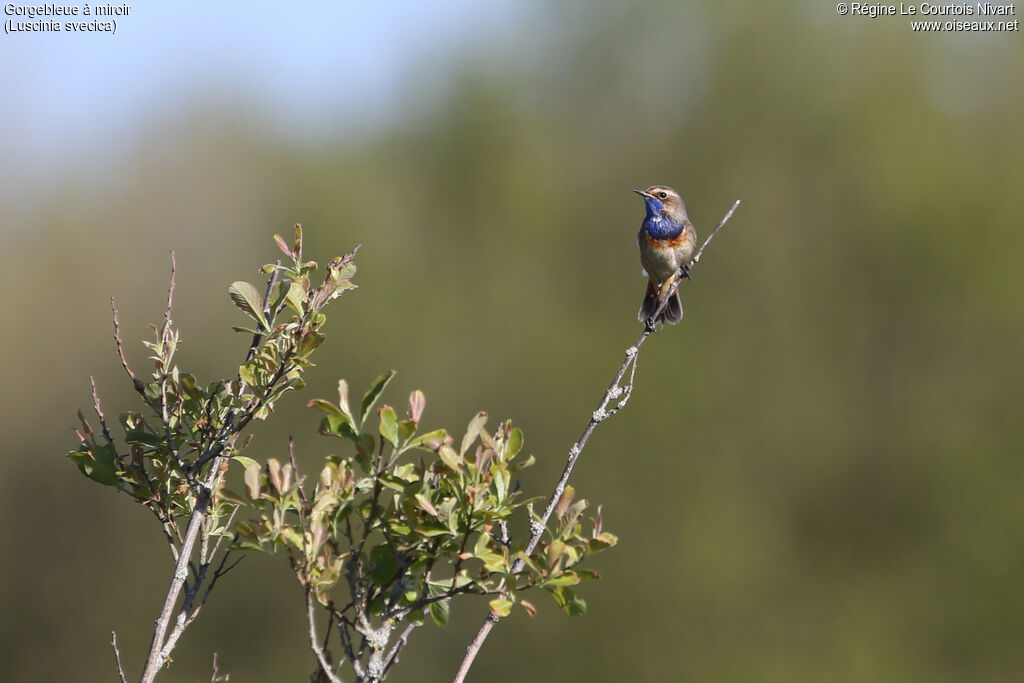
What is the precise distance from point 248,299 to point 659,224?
528 cm

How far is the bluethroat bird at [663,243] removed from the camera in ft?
23.4

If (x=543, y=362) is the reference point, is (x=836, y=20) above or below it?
above

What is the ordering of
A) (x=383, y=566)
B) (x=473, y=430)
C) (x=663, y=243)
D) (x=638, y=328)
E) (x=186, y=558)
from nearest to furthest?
(x=186, y=558) < (x=383, y=566) < (x=473, y=430) < (x=663, y=243) < (x=638, y=328)

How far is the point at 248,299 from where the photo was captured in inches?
94.2

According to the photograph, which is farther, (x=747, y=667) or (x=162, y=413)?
(x=747, y=667)

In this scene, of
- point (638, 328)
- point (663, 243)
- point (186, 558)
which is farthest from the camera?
point (638, 328)

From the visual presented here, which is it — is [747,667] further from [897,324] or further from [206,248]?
[206,248]

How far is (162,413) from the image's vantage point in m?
2.54

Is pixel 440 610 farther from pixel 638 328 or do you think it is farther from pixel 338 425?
pixel 638 328

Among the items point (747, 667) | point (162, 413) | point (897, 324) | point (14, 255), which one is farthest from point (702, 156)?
point (162, 413)

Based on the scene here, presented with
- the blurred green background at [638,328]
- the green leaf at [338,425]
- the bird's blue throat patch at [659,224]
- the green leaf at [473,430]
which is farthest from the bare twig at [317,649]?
the blurred green background at [638,328]

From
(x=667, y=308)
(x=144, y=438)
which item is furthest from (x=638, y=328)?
(x=144, y=438)

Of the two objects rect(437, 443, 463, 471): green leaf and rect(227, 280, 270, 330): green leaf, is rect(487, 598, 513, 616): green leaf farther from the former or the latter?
rect(227, 280, 270, 330): green leaf

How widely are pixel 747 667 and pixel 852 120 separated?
9.50 metres
